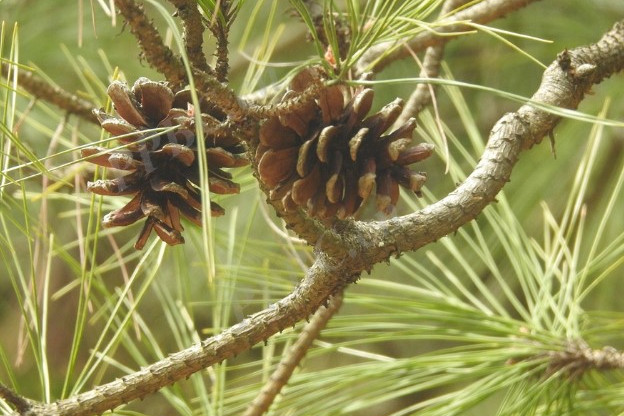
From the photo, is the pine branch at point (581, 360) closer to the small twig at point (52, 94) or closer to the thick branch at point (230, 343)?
the thick branch at point (230, 343)

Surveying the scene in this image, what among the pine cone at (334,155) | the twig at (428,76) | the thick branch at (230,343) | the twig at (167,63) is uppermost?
the twig at (428,76)

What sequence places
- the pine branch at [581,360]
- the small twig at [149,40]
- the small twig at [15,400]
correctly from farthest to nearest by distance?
the pine branch at [581,360]
the small twig at [15,400]
the small twig at [149,40]

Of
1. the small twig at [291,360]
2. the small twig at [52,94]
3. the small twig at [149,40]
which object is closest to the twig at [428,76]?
the small twig at [291,360]

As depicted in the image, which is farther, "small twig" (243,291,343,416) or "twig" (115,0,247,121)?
"small twig" (243,291,343,416)

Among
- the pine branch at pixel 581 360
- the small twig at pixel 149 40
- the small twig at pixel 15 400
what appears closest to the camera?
the small twig at pixel 149 40

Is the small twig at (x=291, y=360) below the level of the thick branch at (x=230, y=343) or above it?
below

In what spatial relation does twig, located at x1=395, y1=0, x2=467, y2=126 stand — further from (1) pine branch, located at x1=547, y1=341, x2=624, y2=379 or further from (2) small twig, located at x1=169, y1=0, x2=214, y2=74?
(2) small twig, located at x1=169, y1=0, x2=214, y2=74

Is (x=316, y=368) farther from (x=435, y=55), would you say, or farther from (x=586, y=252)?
(x=435, y=55)

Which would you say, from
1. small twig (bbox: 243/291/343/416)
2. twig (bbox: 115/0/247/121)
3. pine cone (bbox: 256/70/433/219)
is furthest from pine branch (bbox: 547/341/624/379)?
twig (bbox: 115/0/247/121)
